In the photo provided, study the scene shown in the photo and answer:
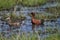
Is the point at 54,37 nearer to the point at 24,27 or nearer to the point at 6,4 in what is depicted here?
the point at 24,27

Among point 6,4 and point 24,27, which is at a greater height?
point 6,4

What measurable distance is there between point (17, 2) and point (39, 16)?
234cm

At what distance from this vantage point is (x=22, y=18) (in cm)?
1077

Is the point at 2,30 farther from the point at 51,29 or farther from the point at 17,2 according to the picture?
the point at 17,2


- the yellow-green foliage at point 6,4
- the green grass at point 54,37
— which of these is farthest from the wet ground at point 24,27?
the yellow-green foliage at point 6,4

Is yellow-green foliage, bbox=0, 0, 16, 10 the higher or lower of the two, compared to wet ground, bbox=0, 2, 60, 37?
higher

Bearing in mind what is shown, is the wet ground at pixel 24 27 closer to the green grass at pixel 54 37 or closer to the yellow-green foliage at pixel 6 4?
the green grass at pixel 54 37

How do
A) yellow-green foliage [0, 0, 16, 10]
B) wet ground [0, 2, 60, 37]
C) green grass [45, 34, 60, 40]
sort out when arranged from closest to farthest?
1. green grass [45, 34, 60, 40]
2. wet ground [0, 2, 60, 37]
3. yellow-green foliage [0, 0, 16, 10]

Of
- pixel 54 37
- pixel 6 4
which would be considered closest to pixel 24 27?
pixel 54 37

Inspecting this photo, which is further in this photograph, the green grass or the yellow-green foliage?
the yellow-green foliage

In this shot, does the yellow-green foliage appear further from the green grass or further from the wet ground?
the green grass

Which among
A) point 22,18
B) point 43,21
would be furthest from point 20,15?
point 43,21

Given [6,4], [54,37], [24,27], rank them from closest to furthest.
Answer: [54,37] → [24,27] → [6,4]

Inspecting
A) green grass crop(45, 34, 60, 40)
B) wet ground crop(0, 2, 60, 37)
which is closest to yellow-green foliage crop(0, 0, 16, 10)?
wet ground crop(0, 2, 60, 37)
